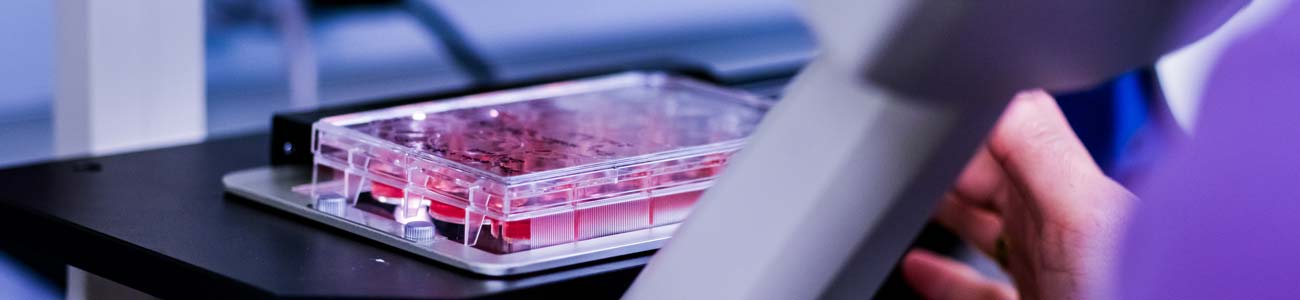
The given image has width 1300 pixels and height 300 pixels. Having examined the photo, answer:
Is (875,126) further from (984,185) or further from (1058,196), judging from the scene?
(984,185)

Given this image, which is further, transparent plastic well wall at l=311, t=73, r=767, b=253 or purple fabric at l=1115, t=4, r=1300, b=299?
transparent plastic well wall at l=311, t=73, r=767, b=253

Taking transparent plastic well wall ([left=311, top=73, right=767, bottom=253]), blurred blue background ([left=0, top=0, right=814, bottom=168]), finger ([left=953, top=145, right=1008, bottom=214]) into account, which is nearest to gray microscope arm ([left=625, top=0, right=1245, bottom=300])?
transparent plastic well wall ([left=311, top=73, right=767, bottom=253])

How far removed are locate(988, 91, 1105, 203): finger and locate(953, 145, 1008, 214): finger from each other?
5.2 inches

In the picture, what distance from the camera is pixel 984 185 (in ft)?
2.55

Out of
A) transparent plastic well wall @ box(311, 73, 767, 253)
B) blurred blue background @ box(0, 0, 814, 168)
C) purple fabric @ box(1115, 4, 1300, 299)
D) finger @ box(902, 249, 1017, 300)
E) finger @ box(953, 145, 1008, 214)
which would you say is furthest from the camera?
blurred blue background @ box(0, 0, 814, 168)

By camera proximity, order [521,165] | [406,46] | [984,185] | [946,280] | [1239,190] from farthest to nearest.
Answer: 1. [406,46]
2. [946,280]
3. [984,185]
4. [521,165]
5. [1239,190]

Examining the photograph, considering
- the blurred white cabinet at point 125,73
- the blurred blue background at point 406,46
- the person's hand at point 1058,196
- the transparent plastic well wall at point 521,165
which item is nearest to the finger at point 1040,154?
the person's hand at point 1058,196

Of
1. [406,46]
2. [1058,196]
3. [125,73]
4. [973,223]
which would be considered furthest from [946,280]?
[406,46]

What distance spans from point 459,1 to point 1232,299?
389cm

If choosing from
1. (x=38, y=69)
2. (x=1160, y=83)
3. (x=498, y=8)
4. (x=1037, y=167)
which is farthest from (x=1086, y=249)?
(x=498, y=8)

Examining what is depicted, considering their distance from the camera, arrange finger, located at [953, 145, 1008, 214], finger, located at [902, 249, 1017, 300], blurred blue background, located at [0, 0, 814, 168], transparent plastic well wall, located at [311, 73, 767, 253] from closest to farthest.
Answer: transparent plastic well wall, located at [311, 73, 767, 253] → finger, located at [953, 145, 1008, 214] → finger, located at [902, 249, 1017, 300] → blurred blue background, located at [0, 0, 814, 168]

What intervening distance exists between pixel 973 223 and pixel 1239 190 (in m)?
0.53

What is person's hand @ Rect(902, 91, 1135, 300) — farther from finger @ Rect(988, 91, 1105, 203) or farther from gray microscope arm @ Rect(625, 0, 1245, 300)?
gray microscope arm @ Rect(625, 0, 1245, 300)

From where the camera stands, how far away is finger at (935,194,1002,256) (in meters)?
0.79
